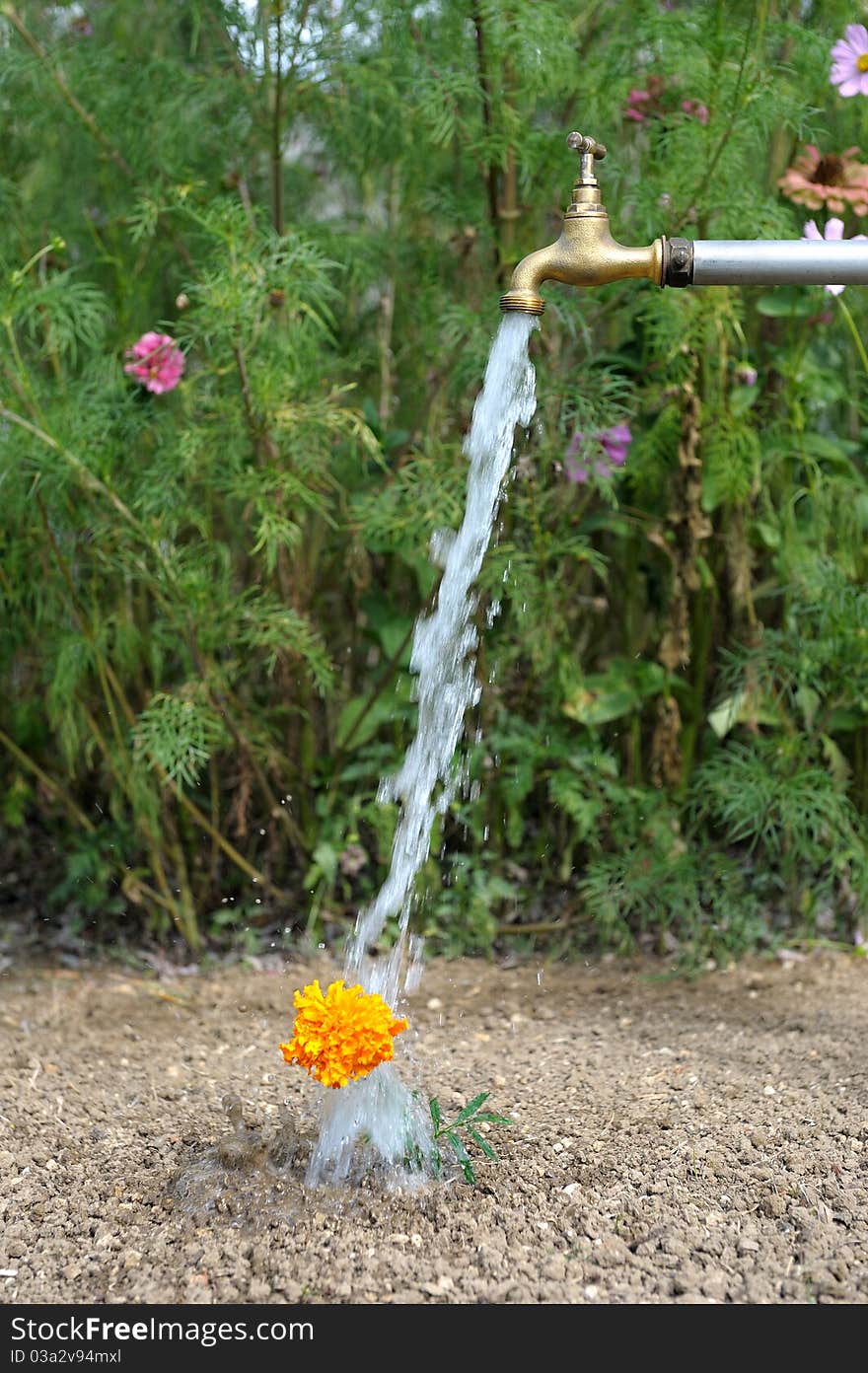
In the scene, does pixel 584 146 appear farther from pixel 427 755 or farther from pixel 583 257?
pixel 427 755

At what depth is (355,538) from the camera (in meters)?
2.47

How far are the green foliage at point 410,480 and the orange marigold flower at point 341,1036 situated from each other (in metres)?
0.74

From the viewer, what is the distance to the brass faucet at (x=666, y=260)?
4.72 feet

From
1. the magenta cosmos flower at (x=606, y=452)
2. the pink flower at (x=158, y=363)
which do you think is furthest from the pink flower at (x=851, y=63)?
the pink flower at (x=158, y=363)

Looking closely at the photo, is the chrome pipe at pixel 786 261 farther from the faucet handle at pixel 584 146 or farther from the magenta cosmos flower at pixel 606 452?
the magenta cosmos flower at pixel 606 452

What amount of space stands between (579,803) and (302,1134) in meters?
0.94

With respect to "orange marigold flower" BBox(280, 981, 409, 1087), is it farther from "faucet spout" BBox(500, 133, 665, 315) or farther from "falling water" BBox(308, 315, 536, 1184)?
"faucet spout" BBox(500, 133, 665, 315)

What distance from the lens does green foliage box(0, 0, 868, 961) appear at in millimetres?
2217

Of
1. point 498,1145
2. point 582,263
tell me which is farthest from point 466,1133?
point 582,263

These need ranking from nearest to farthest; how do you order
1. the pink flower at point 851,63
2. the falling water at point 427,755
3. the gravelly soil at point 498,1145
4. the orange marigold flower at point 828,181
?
the gravelly soil at point 498,1145
the falling water at point 427,755
the pink flower at point 851,63
the orange marigold flower at point 828,181

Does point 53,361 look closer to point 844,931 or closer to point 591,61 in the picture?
point 591,61

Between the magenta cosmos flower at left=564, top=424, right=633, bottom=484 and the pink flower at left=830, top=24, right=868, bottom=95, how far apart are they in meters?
0.62

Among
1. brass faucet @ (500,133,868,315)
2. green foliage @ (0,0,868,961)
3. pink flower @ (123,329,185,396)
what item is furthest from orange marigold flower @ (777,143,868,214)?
pink flower @ (123,329,185,396)
